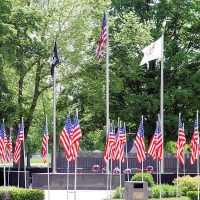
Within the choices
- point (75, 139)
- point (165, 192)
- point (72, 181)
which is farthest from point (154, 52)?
point (75, 139)

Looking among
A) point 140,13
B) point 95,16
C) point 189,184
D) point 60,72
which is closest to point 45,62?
point 60,72

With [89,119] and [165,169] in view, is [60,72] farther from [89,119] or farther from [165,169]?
[165,169]

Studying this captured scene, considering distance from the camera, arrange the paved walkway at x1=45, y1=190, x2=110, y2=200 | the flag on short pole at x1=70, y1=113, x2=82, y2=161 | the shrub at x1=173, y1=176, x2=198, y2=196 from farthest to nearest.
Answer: the paved walkway at x1=45, y1=190, x2=110, y2=200
the shrub at x1=173, y1=176, x2=198, y2=196
the flag on short pole at x1=70, y1=113, x2=82, y2=161

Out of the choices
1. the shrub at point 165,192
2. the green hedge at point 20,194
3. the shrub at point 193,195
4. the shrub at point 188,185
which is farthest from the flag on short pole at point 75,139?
the shrub at point 188,185

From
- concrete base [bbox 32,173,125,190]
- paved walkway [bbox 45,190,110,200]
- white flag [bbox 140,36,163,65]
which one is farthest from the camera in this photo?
white flag [bbox 140,36,163,65]

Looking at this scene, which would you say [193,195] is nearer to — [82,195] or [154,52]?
[82,195]

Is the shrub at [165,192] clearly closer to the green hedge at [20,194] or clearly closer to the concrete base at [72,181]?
the concrete base at [72,181]

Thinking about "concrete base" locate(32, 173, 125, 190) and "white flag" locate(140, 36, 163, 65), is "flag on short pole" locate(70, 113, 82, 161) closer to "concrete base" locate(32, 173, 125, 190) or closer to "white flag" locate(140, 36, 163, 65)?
"concrete base" locate(32, 173, 125, 190)

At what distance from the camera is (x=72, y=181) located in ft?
131

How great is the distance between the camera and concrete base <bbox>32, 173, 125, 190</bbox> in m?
39.6

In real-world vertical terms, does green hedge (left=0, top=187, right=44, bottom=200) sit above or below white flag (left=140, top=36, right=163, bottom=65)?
below

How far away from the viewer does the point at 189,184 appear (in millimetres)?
34156

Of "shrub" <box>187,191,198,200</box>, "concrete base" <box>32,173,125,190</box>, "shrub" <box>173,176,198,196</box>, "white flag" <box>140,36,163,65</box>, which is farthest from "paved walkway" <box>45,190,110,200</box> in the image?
"white flag" <box>140,36,163,65</box>

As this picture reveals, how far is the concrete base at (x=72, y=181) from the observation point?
3956 cm
